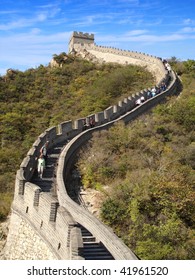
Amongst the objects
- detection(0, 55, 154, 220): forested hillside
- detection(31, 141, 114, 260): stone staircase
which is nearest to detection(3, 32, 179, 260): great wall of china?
detection(31, 141, 114, 260): stone staircase

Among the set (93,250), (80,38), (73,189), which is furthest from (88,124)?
(80,38)

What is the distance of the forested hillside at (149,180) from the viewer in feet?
36.9

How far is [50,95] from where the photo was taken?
140 ft

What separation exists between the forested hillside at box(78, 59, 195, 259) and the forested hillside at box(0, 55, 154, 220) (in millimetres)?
5532

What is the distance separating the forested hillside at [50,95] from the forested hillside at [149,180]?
5.53 m

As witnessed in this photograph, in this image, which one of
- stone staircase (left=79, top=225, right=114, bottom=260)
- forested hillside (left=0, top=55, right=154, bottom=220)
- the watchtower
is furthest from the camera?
the watchtower

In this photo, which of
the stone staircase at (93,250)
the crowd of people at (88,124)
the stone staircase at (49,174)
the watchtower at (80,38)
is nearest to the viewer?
the stone staircase at (93,250)

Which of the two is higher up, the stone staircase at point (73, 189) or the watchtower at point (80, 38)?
the watchtower at point (80, 38)

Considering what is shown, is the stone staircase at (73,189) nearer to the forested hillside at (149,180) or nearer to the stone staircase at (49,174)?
the stone staircase at (49,174)

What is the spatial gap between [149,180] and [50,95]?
29.5 meters

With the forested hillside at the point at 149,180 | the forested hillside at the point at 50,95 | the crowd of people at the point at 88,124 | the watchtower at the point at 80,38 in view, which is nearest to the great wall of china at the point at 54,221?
the forested hillside at the point at 149,180

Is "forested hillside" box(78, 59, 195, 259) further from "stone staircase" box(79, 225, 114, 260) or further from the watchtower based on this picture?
the watchtower

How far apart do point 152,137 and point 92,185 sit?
5.85m

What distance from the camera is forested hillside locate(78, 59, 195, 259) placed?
36.9 ft
